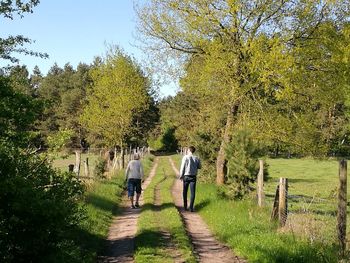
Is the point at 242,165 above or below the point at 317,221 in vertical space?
above

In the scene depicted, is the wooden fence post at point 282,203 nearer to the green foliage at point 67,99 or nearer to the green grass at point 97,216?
the green grass at point 97,216

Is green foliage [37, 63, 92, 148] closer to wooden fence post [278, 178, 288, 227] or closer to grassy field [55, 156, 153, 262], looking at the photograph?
grassy field [55, 156, 153, 262]

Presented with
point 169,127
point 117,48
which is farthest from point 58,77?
point 117,48

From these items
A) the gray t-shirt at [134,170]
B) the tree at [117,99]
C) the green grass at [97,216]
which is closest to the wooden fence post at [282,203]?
the green grass at [97,216]

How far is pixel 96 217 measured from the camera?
12719mm

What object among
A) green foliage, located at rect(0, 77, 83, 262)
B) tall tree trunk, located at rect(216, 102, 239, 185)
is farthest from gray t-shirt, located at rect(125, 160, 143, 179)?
green foliage, located at rect(0, 77, 83, 262)

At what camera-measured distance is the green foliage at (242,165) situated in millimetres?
14781

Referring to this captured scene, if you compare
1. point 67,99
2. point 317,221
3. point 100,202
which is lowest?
point 100,202

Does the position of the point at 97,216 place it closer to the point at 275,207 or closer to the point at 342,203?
the point at 275,207

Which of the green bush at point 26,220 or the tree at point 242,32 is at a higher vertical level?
the tree at point 242,32

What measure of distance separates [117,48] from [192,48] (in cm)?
2467

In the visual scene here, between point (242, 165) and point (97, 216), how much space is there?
491 cm

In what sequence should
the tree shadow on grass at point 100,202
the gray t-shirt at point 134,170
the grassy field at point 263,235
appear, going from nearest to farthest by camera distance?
1. the grassy field at point 263,235
2. the tree shadow on grass at point 100,202
3. the gray t-shirt at point 134,170

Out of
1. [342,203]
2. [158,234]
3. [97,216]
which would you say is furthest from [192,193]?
[342,203]
